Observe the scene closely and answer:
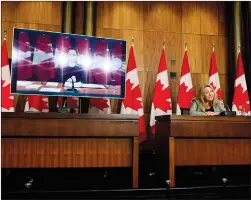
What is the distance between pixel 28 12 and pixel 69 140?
2.94 metres

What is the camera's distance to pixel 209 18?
5484mm

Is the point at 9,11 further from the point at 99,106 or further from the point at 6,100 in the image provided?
the point at 99,106

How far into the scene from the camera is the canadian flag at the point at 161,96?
15.1ft

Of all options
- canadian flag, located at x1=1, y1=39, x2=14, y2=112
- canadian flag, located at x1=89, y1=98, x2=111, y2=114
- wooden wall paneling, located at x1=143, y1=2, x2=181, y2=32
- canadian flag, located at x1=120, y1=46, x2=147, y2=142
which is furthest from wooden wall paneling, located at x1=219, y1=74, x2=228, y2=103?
canadian flag, located at x1=1, y1=39, x2=14, y2=112

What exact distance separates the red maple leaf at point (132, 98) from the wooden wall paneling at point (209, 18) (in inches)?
76.9

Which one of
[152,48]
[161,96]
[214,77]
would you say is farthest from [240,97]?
[152,48]

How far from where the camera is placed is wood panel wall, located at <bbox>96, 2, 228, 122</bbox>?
512 centimetres

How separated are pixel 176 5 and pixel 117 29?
1.27m

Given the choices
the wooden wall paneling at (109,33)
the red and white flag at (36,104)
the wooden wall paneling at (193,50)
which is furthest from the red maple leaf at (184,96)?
the red and white flag at (36,104)

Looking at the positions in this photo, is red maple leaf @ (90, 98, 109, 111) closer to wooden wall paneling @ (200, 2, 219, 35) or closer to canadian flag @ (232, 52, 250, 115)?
canadian flag @ (232, 52, 250, 115)

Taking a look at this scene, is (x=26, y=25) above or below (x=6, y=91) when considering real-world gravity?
above

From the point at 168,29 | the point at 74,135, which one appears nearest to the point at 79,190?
the point at 74,135

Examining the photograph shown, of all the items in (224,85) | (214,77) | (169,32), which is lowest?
(224,85)

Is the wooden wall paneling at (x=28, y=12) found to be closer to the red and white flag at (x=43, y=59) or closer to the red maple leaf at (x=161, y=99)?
the red and white flag at (x=43, y=59)
